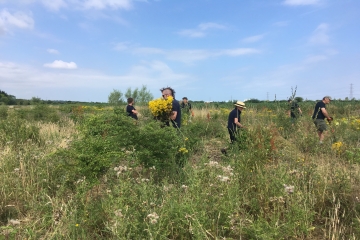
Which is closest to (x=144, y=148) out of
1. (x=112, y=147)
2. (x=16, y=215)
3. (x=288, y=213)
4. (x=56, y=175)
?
(x=112, y=147)

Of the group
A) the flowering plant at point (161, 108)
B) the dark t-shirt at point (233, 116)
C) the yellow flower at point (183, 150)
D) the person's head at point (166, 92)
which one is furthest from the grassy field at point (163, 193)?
the dark t-shirt at point (233, 116)

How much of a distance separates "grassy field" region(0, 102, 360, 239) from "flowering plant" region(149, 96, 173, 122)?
0.89 meters

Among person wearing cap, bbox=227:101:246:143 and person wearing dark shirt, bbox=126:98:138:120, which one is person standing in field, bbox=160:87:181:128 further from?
person wearing dark shirt, bbox=126:98:138:120

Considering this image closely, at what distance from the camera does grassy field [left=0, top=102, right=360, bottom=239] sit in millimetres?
2602

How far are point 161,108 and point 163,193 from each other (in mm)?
2269

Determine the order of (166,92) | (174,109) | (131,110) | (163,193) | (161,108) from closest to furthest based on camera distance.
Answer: (163,193)
(161,108)
(174,109)
(166,92)
(131,110)

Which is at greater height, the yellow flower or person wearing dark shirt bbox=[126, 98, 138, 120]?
person wearing dark shirt bbox=[126, 98, 138, 120]

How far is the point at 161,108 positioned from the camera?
16.9ft

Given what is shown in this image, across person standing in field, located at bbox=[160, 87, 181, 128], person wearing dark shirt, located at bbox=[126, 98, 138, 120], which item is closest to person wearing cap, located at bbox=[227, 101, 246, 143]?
person standing in field, located at bbox=[160, 87, 181, 128]

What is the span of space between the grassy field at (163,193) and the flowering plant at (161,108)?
2.93 ft

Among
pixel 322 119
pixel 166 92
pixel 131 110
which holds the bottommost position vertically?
pixel 322 119

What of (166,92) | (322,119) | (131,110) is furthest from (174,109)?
(322,119)

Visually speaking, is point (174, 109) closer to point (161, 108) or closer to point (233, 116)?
point (161, 108)

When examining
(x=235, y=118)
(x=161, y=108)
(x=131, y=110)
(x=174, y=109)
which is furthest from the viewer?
(x=131, y=110)
